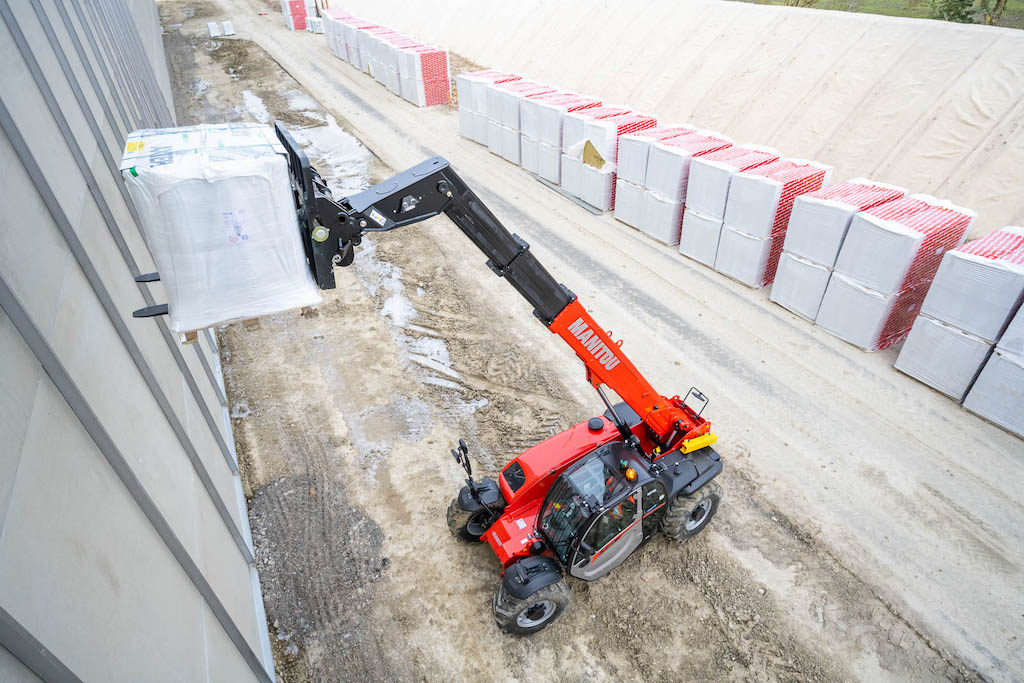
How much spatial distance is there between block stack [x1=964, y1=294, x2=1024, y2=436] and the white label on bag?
10187 millimetres

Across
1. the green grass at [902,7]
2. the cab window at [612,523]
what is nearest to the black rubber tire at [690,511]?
the cab window at [612,523]

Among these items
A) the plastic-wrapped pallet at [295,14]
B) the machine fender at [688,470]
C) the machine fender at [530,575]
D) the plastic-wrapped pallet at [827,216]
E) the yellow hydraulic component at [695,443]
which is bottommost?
the machine fender at [530,575]

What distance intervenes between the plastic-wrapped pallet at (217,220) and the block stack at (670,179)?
10396 millimetres

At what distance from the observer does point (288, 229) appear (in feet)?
13.3

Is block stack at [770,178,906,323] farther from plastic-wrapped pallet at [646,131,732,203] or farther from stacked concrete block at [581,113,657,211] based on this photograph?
stacked concrete block at [581,113,657,211]

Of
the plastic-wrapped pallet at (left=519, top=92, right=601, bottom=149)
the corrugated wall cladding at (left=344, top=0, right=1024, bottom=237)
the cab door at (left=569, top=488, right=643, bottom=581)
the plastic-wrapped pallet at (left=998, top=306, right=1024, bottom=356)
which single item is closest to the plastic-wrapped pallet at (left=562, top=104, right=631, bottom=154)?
the plastic-wrapped pallet at (left=519, top=92, right=601, bottom=149)

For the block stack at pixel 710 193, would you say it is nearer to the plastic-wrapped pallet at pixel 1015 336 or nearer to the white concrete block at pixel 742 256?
the white concrete block at pixel 742 256

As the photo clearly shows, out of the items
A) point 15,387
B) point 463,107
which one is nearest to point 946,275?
point 15,387

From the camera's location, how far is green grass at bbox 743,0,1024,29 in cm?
1974

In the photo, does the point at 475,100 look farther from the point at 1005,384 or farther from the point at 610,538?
the point at 610,538

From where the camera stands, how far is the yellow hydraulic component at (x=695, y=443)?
710 centimetres

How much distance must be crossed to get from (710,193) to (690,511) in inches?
302

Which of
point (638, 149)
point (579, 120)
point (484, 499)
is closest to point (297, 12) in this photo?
point (579, 120)

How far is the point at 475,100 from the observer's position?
1906 cm
